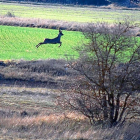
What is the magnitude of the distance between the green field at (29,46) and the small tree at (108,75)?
15.0m

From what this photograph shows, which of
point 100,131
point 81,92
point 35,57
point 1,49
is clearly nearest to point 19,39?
point 1,49

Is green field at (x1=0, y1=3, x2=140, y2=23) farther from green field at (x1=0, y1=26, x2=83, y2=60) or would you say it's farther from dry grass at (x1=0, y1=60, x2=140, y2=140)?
dry grass at (x1=0, y1=60, x2=140, y2=140)

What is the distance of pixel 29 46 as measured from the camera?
3619 centimetres

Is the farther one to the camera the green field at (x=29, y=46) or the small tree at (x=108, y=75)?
the green field at (x=29, y=46)

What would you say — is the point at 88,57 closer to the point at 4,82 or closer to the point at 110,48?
the point at 110,48

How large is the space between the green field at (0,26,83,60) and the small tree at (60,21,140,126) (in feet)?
49.2

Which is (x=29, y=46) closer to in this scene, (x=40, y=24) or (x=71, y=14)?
(x=40, y=24)

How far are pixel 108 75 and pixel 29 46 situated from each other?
896 inches

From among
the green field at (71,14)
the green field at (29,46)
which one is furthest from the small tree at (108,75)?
the green field at (71,14)

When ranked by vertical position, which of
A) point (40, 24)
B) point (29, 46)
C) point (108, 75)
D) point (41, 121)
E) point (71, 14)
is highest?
point (108, 75)

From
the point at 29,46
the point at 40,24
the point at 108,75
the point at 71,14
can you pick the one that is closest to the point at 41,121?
the point at 108,75

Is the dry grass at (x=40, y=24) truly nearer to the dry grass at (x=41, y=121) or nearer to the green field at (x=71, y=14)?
the green field at (x=71, y=14)

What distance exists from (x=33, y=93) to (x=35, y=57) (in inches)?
361

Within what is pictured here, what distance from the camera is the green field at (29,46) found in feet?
104
